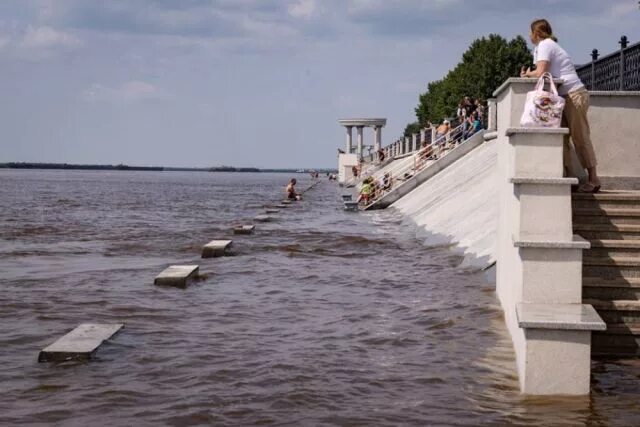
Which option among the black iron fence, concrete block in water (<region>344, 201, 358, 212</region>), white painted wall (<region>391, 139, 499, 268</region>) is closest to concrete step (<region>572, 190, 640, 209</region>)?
white painted wall (<region>391, 139, 499, 268</region>)

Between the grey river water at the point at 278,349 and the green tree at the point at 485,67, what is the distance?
60.5 metres

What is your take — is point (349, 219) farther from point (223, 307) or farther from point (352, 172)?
point (352, 172)

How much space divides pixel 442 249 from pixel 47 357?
11.2m

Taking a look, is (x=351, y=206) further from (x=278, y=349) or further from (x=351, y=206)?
(x=278, y=349)

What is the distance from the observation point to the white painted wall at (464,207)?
16.0 metres

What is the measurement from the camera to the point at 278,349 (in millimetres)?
9211

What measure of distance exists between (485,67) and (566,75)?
69.2 meters

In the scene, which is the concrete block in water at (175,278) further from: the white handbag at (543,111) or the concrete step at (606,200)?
the white handbag at (543,111)

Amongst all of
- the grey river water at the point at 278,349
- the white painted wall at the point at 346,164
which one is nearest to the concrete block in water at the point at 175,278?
the grey river water at the point at 278,349

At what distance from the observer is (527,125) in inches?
326

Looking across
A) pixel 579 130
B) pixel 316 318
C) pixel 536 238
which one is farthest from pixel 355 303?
pixel 536 238

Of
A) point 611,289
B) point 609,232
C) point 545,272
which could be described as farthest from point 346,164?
point 545,272

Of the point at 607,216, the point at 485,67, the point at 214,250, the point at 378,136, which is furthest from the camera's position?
the point at 378,136

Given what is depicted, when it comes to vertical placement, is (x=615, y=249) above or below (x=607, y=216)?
below
